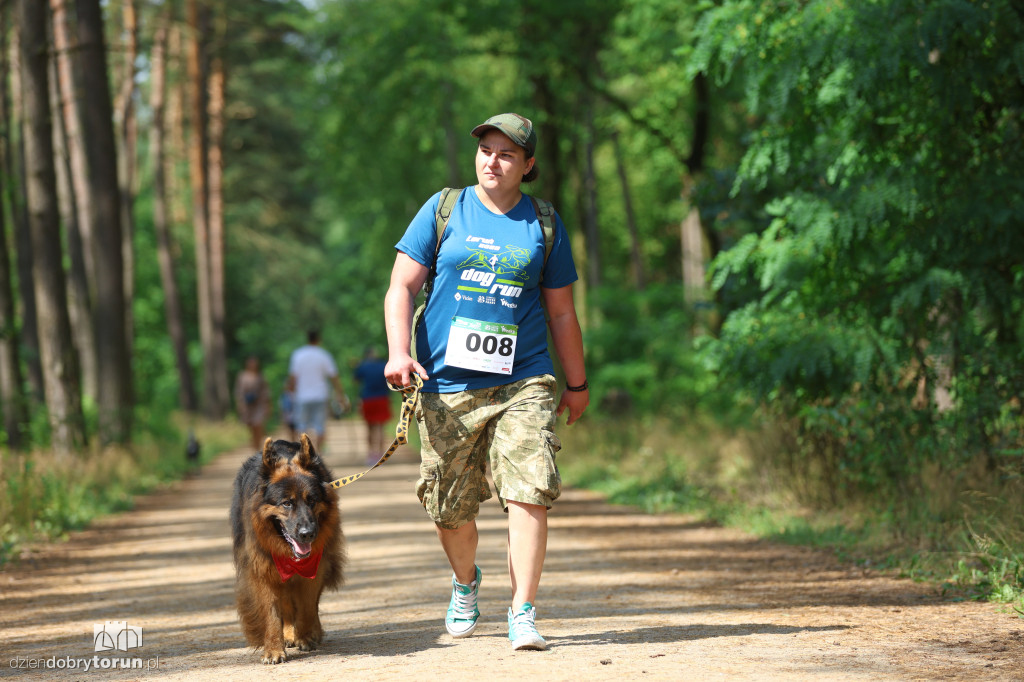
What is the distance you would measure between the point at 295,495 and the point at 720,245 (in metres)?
13.3

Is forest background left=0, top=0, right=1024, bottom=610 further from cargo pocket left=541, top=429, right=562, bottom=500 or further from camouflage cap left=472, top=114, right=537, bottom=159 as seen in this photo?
camouflage cap left=472, top=114, right=537, bottom=159

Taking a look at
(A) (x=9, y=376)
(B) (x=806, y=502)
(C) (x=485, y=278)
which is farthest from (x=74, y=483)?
(C) (x=485, y=278)

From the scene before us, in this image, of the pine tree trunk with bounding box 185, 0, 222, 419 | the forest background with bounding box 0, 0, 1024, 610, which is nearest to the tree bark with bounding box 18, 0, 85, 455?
the forest background with bounding box 0, 0, 1024, 610

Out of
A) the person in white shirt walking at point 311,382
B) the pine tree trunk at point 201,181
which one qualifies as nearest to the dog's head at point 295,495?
the person in white shirt walking at point 311,382

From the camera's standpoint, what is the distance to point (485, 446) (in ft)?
17.6

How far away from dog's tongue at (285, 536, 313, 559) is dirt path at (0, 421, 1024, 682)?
0.49 m

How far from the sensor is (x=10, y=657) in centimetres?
575

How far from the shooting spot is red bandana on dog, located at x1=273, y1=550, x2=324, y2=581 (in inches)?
205

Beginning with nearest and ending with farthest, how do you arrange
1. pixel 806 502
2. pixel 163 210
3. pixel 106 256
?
1. pixel 806 502
2. pixel 106 256
3. pixel 163 210

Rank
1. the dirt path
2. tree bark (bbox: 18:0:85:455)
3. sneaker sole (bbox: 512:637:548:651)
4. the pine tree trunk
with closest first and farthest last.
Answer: the dirt path
sneaker sole (bbox: 512:637:548:651)
tree bark (bbox: 18:0:85:455)
the pine tree trunk

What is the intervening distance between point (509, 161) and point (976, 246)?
193 inches

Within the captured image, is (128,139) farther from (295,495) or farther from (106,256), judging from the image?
(295,495)

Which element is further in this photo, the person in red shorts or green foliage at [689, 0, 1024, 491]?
the person in red shorts

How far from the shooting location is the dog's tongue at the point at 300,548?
511cm
